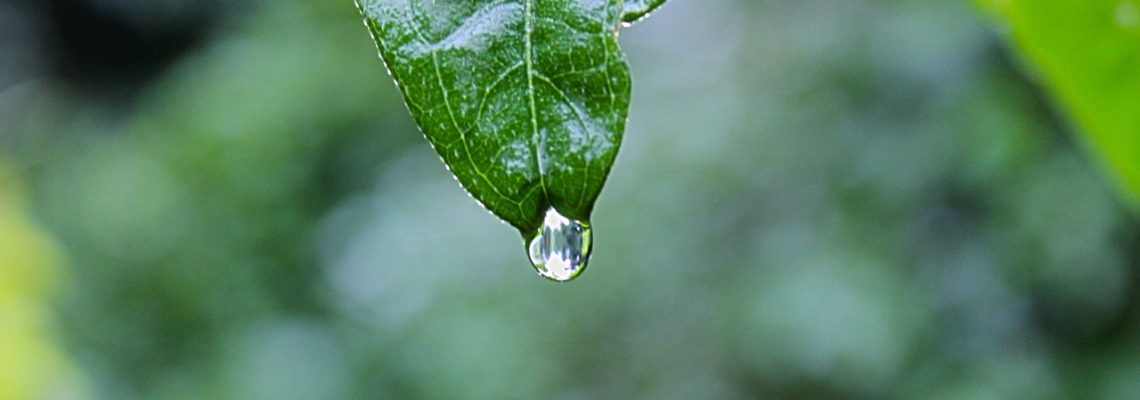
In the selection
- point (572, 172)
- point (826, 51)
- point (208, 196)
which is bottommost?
point (572, 172)

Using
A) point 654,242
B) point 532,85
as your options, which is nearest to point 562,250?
point 532,85

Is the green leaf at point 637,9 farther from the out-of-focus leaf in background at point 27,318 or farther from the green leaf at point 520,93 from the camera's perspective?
the out-of-focus leaf in background at point 27,318

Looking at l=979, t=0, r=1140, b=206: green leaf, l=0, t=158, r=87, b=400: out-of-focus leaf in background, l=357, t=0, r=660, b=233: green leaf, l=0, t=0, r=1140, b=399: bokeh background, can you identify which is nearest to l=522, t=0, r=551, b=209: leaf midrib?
l=357, t=0, r=660, b=233: green leaf

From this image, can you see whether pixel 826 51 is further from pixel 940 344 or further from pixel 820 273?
pixel 940 344

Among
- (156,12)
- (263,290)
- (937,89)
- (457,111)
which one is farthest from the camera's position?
(156,12)

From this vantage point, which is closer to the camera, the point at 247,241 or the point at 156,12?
the point at 247,241

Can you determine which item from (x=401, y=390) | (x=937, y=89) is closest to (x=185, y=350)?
(x=401, y=390)

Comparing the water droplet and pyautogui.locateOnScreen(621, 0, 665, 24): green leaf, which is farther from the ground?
the water droplet

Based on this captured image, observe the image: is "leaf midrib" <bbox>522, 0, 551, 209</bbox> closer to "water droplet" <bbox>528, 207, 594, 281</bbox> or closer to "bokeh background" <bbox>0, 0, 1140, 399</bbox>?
"water droplet" <bbox>528, 207, 594, 281</bbox>

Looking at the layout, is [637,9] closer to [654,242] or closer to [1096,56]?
[1096,56]
